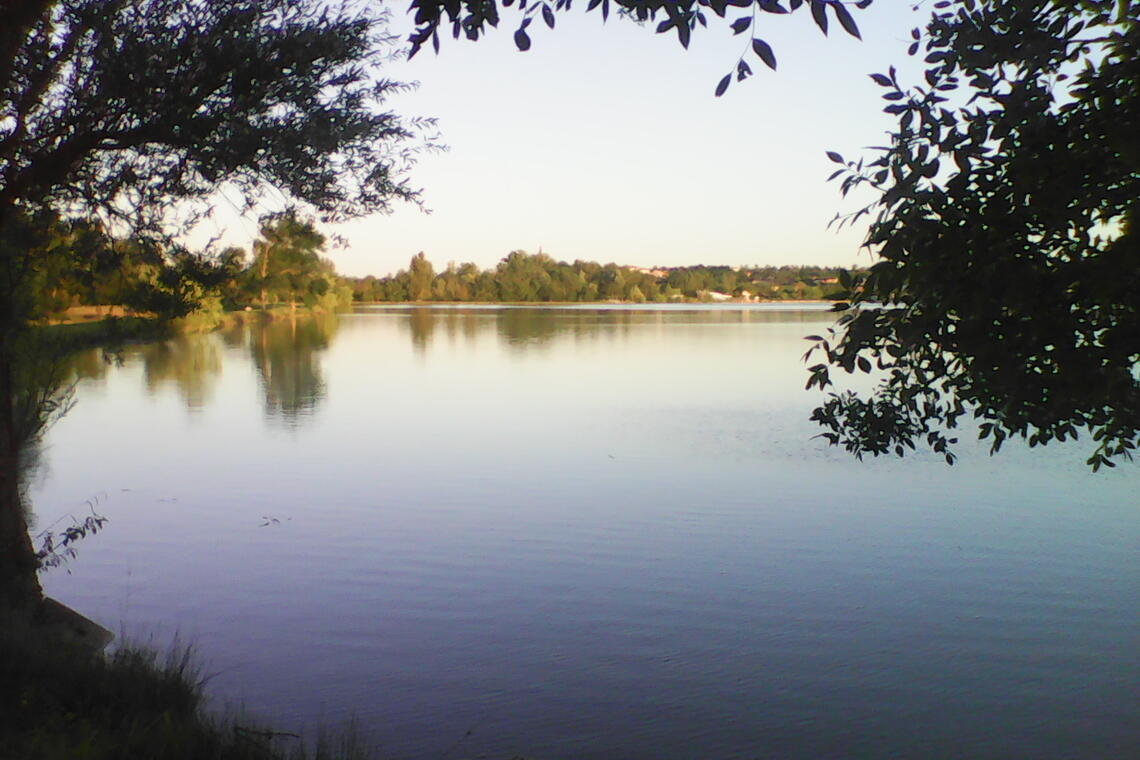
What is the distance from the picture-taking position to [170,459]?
13.6 meters

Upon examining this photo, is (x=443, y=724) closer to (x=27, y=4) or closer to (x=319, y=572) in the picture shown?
(x=319, y=572)

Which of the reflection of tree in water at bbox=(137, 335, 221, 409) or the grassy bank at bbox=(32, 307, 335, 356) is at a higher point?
the grassy bank at bbox=(32, 307, 335, 356)

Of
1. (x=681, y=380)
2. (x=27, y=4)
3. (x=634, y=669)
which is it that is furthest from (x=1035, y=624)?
(x=681, y=380)

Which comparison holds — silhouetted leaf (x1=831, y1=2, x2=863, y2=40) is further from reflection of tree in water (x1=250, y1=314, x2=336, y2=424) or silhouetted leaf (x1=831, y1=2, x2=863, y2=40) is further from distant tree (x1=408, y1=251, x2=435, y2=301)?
distant tree (x1=408, y1=251, x2=435, y2=301)

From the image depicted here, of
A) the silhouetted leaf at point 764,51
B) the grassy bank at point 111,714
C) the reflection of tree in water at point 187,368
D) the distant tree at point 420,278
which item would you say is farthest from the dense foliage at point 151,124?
the distant tree at point 420,278

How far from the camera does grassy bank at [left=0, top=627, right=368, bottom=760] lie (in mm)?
3598

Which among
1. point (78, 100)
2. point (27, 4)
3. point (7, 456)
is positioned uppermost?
point (27, 4)

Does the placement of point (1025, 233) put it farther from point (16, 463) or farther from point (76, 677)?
point (16, 463)

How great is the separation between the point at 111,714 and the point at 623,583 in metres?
4.17

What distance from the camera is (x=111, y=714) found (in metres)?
4.25

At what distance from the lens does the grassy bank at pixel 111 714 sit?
3.60 metres

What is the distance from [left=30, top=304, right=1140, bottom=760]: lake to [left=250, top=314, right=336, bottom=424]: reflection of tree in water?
8.97ft

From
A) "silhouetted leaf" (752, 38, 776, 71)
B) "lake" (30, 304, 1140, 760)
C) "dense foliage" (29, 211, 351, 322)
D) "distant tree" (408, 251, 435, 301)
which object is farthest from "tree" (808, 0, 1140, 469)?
"distant tree" (408, 251, 435, 301)

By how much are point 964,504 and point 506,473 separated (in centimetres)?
518
